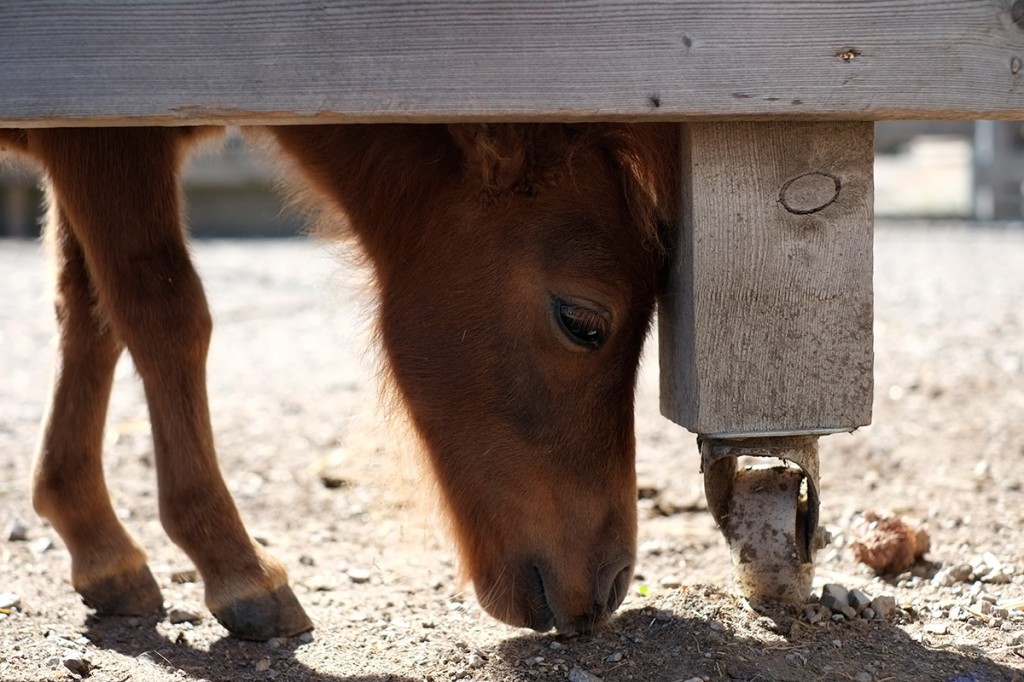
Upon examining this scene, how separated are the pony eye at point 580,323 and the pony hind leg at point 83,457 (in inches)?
60.4

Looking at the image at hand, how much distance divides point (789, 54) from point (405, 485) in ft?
5.01

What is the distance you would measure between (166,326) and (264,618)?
2.74 feet

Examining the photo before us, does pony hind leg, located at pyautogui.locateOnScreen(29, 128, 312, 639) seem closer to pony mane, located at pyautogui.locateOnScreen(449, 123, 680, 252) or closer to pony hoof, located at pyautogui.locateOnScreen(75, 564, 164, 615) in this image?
pony hoof, located at pyautogui.locateOnScreen(75, 564, 164, 615)

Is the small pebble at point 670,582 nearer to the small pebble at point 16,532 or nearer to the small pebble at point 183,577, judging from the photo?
the small pebble at point 183,577

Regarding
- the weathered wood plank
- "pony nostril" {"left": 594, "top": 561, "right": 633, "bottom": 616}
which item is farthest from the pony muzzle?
the weathered wood plank

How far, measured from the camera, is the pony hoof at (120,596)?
3.21 meters

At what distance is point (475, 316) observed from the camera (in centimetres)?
271

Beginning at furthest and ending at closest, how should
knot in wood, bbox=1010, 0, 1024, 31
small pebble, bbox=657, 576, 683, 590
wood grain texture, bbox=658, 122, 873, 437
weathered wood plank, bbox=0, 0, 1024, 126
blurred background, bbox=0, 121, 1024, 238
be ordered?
blurred background, bbox=0, 121, 1024, 238, small pebble, bbox=657, 576, 683, 590, wood grain texture, bbox=658, 122, 873, 437, knot in wood, bbox=1010, 0, 1024, 31, weathered wood plank, bbox=0, 0, 1024, 126

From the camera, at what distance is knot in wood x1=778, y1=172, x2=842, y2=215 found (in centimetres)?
239

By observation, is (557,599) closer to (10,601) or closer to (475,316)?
(475,316)

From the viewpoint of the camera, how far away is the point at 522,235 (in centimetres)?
267

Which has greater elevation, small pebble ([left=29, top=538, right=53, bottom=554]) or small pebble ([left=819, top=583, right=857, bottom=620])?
small pebble ([left=819, top=583, right=857, bottom=620])

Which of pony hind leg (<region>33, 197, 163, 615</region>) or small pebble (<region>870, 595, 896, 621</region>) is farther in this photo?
pony hind leg (<region>33, 197, 163, 615</region>)

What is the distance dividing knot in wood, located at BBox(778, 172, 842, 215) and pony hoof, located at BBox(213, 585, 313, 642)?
1.66 metres
